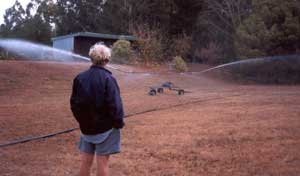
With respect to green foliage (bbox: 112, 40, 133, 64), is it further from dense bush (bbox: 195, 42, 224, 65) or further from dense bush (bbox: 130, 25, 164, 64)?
dense bush (bbox: 195, 42, 224, 65)

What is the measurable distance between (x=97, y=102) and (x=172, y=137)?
3546 mm

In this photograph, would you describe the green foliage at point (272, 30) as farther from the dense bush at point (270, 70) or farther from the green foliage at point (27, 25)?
the green foliage at point (27, 25)

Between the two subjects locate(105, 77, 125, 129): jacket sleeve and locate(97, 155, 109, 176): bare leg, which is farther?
locate(97, 155, 109, 176): bare leg

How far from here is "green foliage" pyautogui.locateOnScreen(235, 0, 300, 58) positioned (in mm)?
22656

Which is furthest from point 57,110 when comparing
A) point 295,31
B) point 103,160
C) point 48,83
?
point 295,31

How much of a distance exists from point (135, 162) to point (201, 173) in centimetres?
91

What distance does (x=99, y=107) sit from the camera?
138 inches

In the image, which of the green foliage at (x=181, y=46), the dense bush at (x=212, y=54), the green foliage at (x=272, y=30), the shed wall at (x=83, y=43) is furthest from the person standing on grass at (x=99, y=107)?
the dense bush at (x=212, y=54)

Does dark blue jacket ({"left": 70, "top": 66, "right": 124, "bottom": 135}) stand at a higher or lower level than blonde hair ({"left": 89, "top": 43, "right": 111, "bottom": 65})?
lower

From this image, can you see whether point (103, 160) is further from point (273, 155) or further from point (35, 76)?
point (35, 76)

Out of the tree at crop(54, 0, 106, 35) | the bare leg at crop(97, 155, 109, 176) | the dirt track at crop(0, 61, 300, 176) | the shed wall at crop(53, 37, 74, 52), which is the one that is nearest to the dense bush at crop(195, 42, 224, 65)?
the shed wall at crop(53, 37, 74, 52)

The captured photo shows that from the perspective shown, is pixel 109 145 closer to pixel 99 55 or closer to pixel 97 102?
pixel 97 102

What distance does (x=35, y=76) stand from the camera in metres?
15.5

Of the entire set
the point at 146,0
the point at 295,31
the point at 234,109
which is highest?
the point at 146,0
